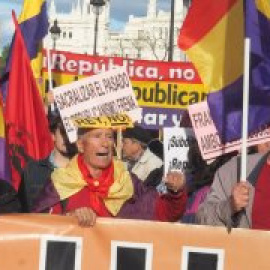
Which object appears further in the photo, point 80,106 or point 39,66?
point 39,66

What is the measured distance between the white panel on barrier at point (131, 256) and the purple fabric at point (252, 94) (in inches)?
37.4

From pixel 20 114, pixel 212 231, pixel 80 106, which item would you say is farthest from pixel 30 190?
pixel 80 106

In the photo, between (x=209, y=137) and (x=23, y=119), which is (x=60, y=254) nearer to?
(x=23, y=119)

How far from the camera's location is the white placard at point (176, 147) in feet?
24.9

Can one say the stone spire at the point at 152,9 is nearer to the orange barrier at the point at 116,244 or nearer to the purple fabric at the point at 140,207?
the purple fabric at the point at 140,207

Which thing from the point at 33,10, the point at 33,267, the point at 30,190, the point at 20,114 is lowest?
the point at 33,267

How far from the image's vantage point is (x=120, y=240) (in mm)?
4793

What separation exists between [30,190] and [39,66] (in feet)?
11.3

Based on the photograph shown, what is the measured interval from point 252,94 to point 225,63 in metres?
0.25

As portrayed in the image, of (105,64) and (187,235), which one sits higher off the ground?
(105,64)

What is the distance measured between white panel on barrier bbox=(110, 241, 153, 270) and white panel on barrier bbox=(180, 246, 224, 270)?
0.57 feet

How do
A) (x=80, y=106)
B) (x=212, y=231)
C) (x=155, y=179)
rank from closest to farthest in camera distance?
(x=212, y=231)
(x=80, y=106)
(x=155, y=179)

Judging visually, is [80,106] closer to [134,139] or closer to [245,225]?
[134,139]

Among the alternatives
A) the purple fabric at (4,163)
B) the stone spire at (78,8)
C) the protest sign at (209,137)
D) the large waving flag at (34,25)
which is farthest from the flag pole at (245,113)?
the stone spire at (78,8)
